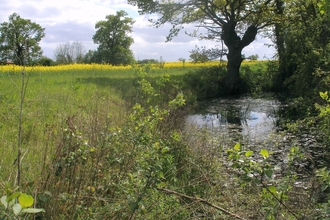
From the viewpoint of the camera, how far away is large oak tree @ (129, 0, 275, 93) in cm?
2133

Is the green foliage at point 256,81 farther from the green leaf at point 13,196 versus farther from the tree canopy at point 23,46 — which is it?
the green leaf at point 13,196

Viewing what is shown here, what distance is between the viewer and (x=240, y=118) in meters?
14.4

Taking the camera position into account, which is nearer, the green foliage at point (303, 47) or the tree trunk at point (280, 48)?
the green foliage at point (303, 47)

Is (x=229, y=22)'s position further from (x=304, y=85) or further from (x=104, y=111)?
(x=104, y=111)

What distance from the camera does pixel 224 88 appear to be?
22.2 metres

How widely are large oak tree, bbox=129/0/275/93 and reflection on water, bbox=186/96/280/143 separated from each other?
3065 mm

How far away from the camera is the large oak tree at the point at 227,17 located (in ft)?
70.0

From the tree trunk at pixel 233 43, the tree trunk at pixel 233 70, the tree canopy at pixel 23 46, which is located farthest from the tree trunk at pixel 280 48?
the tree canopy at pixel 23 46

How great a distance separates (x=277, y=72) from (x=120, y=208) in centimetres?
2095

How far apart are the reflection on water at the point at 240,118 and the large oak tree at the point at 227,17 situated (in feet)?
10.1

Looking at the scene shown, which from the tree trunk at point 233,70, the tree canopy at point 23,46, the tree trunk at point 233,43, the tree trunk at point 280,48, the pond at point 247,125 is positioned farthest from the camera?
the tree trunk at point 233,70

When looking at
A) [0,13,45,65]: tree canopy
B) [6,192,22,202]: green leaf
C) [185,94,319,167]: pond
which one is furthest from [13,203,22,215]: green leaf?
[185,94,319,167]: pond

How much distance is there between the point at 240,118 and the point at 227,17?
30.9 ft

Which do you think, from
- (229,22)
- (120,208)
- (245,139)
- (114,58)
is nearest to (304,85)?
(245,139)
